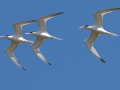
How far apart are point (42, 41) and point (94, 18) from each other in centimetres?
548

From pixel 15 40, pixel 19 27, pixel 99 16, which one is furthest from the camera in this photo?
pixel 15 40

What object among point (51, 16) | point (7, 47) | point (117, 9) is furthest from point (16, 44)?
point (117, 9)

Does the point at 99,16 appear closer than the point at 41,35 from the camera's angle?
Yes

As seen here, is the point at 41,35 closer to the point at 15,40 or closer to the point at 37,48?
the point at 37,48

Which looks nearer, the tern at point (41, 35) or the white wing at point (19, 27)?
the tern at point (41, 35)

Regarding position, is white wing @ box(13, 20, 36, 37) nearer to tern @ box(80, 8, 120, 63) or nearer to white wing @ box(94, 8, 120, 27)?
tern @ box(80, 8, 120, 63)

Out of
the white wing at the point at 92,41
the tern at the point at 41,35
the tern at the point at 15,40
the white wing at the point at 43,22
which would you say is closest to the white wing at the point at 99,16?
the white wing at the point at 92,41

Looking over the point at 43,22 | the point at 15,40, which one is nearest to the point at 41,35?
the point at 43,22

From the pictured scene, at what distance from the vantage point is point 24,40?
5009 centimetres

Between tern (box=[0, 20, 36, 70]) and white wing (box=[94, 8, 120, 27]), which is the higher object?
white wing (box=[94, 8, 120, 27])

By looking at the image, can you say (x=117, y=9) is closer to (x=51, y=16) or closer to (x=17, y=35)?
(x=51, y=16)

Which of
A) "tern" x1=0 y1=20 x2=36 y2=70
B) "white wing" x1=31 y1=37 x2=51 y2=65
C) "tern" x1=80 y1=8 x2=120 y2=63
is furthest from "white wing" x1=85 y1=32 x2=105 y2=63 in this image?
"tern" x1=0 y1=20 x2=36 y2=70

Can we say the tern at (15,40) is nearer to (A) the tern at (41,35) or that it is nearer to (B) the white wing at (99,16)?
(A) the tern at (41,35)

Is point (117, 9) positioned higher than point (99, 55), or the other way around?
point (117, 9)
